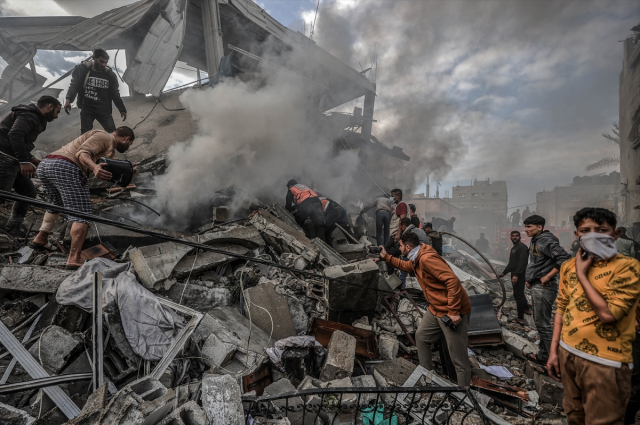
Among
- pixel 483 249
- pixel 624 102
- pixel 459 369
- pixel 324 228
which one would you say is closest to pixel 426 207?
pixel 483 249

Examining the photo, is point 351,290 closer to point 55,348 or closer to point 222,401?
point 222,401

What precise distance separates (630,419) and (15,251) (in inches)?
258

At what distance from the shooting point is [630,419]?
92.0 inches

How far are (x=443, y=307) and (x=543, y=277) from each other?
165cm

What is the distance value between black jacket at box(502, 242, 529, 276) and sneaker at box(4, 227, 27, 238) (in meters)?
8.05

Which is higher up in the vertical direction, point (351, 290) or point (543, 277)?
point (543, 277)

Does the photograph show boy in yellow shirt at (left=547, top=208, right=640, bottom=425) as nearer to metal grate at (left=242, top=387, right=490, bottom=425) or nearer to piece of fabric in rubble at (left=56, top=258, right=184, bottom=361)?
metal grate at (left=242, top=387, right=490, bottom=425)

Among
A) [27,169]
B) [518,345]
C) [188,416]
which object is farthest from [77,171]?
[518,345]

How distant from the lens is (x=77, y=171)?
119 inches

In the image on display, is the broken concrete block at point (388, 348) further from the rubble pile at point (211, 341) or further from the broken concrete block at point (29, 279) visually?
the broken concrete block at point (29, 279)

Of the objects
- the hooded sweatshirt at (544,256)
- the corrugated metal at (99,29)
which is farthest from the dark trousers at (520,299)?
the corrugated metal at (99,29)

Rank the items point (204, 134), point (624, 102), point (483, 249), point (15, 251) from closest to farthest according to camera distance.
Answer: point (15, 251) → point (204, 134) → point (624, 102) → point (483, 249)

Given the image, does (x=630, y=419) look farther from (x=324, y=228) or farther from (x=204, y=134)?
(x=204, y=134)

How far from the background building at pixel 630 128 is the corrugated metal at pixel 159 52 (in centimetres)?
1865
